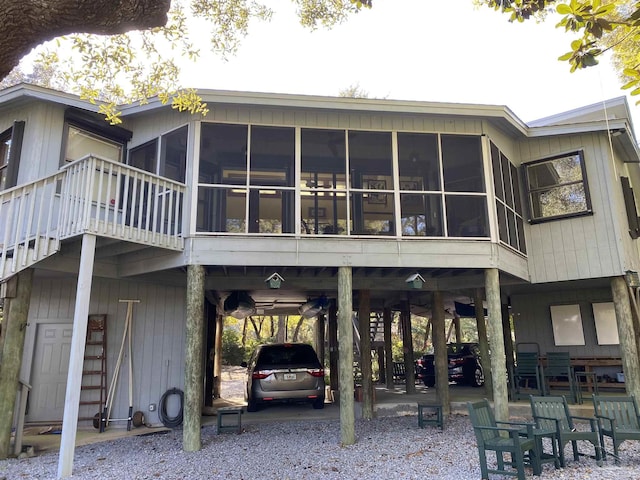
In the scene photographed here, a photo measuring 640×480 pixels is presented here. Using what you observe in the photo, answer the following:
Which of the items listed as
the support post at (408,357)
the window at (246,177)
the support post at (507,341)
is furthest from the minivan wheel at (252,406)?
the support post at (507,341)

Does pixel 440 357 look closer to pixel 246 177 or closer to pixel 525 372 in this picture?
pixel 525 372

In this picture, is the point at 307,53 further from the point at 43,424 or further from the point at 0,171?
the point at 43,424

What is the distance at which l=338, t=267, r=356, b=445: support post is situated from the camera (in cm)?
700

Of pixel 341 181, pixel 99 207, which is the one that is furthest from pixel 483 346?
pixel 99 207

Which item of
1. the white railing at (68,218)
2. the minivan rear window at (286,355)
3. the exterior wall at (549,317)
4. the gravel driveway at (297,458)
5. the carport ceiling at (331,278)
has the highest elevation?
the white railing at (68,218)

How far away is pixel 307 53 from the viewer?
918 centimetres

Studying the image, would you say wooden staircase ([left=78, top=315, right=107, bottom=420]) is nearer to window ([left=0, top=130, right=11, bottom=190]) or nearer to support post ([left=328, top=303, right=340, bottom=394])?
window ([left=0, top=130, right=11, bottom=190])

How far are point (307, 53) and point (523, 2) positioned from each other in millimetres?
5913

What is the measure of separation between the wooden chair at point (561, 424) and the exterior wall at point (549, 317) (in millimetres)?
5485

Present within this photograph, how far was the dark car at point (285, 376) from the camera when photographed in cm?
928

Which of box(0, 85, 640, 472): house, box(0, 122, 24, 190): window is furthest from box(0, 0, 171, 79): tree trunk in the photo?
box(0, 122, 24, 190): window

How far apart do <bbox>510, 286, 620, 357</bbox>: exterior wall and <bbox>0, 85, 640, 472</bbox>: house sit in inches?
17.1

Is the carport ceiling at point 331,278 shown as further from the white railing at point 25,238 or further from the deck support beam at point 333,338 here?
the deck support beam at point 333,338

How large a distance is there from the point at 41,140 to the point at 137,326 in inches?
150
